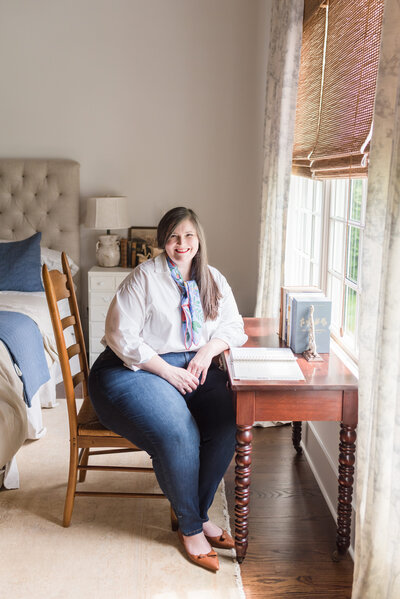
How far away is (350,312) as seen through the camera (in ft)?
8.93

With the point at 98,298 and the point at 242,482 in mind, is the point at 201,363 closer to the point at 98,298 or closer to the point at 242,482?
the point at 242,482

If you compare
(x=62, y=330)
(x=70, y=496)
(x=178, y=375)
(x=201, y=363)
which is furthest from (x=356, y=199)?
(x=70, y=496)

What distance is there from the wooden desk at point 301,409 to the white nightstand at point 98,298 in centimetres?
223

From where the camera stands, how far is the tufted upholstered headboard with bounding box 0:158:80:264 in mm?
4410

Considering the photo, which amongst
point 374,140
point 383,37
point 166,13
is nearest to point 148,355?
point 374,140

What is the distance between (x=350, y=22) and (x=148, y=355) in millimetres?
1517

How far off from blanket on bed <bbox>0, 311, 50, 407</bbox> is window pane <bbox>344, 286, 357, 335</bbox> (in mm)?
1577

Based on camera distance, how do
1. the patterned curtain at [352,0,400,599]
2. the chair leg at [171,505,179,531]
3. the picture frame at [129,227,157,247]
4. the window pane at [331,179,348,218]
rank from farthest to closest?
the picture frame at [129,227,157,247] < the window pane at [331,179,348,218] < the chair leg at [171,505,179,531] < the patterned curtain at [352,0,400,599]

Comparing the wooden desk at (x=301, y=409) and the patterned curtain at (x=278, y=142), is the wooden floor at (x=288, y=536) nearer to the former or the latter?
the wooden desk at (x=301, y=409)

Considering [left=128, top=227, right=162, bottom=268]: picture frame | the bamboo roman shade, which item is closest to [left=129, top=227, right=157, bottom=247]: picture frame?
[left=128, top=227, right=162, bottom=268]: picture frame

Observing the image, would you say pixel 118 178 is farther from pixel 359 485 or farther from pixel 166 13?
pixel 359 485

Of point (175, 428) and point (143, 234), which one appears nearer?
point (175, 428)

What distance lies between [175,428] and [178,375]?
0.26 metres

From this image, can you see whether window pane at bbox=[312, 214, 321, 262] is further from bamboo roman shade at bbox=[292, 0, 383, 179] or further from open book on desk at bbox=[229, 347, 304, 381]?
open book on desk at bbox=[229, 347, 304, 381]
